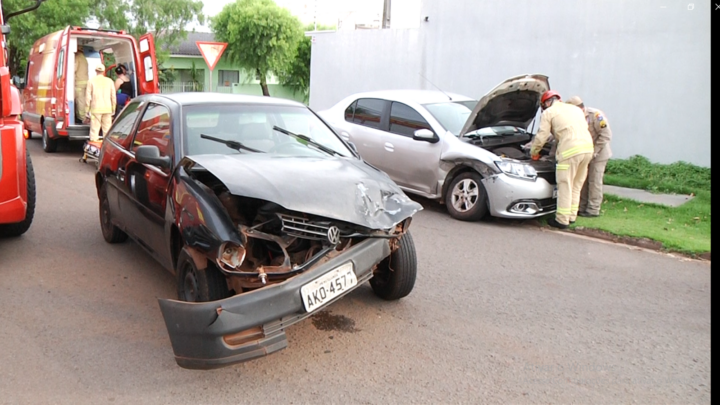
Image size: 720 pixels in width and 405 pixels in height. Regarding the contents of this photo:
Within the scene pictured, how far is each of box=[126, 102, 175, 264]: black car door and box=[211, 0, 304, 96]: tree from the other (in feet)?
86.0

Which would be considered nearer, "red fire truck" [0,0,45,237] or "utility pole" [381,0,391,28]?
"red fire truck" [0,0,45,237]

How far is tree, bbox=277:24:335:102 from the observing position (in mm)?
33000

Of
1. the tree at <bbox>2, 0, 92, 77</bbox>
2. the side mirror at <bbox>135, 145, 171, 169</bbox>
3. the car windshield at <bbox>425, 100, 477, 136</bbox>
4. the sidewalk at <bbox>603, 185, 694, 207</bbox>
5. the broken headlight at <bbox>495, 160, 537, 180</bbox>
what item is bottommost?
the sidewalk at <bbox>603, 185, 694, 207</bbox>

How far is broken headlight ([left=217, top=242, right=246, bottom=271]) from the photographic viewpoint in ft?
12.1

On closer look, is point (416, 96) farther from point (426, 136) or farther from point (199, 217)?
point (199, 217)

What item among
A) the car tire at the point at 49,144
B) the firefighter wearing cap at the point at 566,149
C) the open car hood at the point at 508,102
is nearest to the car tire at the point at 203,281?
the open car hood at the point at 508,102

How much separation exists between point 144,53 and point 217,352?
10.6 meters

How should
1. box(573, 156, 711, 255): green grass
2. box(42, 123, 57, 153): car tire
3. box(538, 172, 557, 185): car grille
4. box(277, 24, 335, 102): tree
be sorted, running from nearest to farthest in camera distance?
→ box(573, 156, 711, 255): green grass, box(538, 172, 557, 185): car grille, box(42, 123, 57, 153): car tire, box(277, 24, 335, 102): tree

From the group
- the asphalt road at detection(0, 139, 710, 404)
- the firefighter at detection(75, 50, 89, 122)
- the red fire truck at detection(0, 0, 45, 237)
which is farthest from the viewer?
the firefighter at detection(75, 50, 89, 122)

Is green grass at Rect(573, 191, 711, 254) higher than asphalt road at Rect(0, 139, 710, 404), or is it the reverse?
green grass at Rect(573, 191, 711, 254)

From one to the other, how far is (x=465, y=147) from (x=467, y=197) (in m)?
0.64

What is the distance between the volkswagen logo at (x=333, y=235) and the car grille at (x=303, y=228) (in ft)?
0.09

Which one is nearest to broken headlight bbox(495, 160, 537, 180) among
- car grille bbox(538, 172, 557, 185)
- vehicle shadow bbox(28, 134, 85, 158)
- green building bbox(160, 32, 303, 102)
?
car grille bbox(538, 172, 557, 185)

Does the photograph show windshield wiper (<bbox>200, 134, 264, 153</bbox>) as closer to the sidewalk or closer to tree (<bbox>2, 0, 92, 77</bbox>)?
the sidewalk
